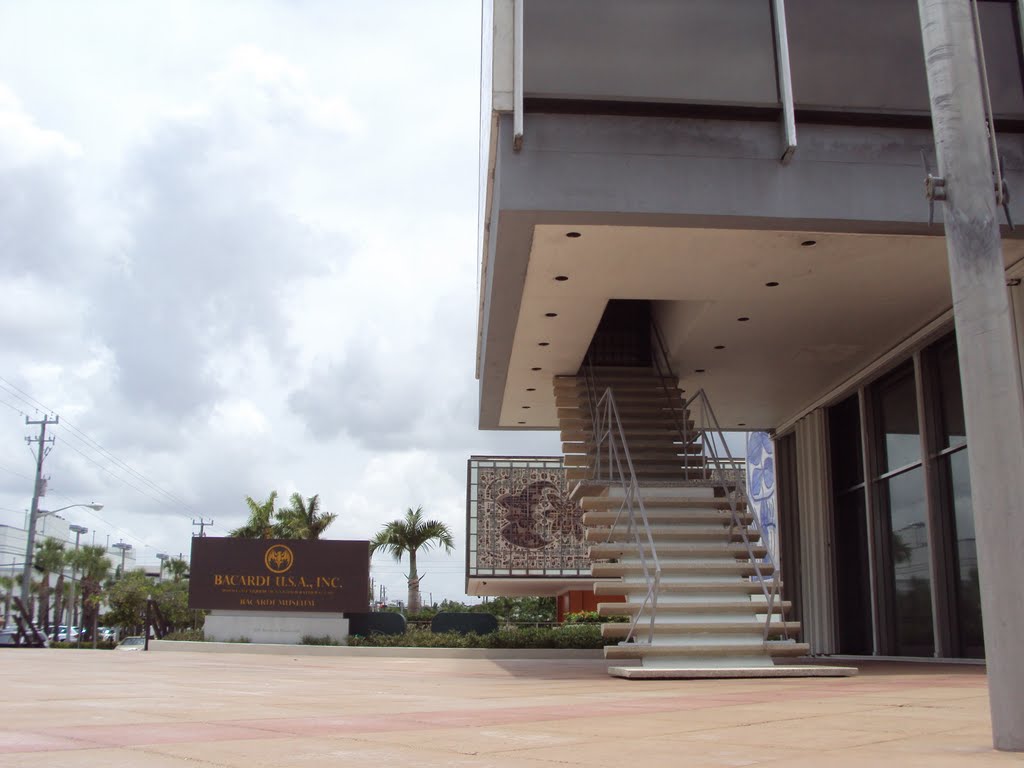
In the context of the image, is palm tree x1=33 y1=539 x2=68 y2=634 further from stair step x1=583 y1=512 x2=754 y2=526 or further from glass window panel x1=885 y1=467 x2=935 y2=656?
glass window panel x1=885 y1=467 x2=935 y2=656

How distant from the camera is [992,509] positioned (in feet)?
10.3

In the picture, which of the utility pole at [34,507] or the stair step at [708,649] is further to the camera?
the utility pole at [34,507]

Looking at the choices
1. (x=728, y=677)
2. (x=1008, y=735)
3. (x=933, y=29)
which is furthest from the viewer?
(x=728, y=677)

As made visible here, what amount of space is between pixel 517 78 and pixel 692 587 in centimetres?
525

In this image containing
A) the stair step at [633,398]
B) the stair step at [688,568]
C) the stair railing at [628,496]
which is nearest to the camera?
the stair railing at [628,496]

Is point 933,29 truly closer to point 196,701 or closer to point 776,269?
point 196,701

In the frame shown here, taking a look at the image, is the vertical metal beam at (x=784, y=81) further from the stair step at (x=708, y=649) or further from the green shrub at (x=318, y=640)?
the green shrub at (x=318, y=640)

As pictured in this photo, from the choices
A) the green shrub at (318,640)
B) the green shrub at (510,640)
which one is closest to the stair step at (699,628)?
the green shrub at (510,640)

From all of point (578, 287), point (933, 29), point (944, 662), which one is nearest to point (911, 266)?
point (578, 287)

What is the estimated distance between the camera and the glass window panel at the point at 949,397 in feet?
37.0

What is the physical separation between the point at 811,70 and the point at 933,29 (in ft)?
18.8

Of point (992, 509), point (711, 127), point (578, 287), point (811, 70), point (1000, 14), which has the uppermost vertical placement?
point (1000, 14)

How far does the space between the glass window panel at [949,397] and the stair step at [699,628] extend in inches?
151

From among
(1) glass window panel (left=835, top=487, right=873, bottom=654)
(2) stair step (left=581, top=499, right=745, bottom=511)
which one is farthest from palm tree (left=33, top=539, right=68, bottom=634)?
(2) stair step (left=581, top=499, right=745, bottom=511)
